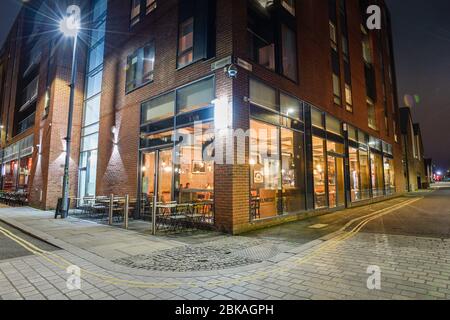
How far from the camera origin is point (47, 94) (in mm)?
17734

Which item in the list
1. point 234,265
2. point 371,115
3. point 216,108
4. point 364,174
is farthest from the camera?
point 371,115

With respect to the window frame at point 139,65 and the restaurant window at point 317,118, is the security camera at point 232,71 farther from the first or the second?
the restaurant window at point 317,118

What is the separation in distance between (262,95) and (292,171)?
362 cm

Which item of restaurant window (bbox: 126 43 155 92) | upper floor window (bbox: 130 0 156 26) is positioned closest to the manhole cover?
restaurant window (bbox: 126 43 155 92)

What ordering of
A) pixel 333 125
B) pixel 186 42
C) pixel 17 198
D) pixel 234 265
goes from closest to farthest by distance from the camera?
pixel 234 265 < pixel 186 42 < pixel 333 125 < pixel 17 198

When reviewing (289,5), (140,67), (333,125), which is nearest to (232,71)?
(289,5)

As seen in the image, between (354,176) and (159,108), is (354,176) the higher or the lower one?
the lower one

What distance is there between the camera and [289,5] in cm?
1234

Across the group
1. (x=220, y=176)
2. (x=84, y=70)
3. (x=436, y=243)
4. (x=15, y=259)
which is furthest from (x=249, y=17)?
(x=84, y=70)

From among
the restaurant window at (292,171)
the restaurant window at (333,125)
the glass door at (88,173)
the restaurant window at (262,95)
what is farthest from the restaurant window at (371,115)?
the glass door at (88,173)

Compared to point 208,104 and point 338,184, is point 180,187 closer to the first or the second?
point 208,104

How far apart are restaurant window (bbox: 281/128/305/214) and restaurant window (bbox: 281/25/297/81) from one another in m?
2.67

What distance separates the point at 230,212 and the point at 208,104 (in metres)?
3.82

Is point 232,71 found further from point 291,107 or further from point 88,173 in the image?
point 88,173
